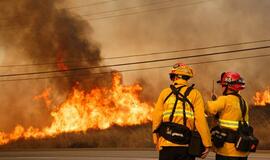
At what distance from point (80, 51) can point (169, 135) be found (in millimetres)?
31966

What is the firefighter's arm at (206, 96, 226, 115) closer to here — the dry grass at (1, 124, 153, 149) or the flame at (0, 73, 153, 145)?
the dry grass at (1, 124, 153, 149)

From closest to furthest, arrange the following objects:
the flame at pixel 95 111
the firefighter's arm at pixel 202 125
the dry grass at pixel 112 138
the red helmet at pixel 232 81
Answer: the firefighter's arm at pixel 202 125, the red helmet at pixel 232 81, the dry grass at pixel 112 138, the flame at pixel 95 111

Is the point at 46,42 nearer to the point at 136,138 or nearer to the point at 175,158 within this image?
the point at 136,138

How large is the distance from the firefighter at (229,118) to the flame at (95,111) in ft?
88.6

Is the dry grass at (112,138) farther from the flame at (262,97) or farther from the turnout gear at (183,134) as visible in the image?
the turnout gear at (183,134)

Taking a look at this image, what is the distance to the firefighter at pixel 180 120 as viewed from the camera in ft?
16.5

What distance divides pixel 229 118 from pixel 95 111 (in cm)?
2886

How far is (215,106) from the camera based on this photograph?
5.29 metres

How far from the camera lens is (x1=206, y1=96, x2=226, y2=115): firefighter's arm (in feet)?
17.3

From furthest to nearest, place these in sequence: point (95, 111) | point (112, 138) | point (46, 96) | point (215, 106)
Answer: point (46, 96)
point (95, 111)
point (112, 138)
point (215, 106)

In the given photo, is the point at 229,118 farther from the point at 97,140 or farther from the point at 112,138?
the point at 97,140

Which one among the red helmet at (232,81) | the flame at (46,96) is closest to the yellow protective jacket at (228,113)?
the red helmet at (232,81)

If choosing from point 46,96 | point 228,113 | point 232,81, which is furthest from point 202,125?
point 46,96

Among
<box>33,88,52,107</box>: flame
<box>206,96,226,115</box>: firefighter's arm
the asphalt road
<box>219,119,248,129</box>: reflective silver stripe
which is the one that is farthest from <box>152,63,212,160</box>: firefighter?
<box>33,88,52,107</box>: flame
